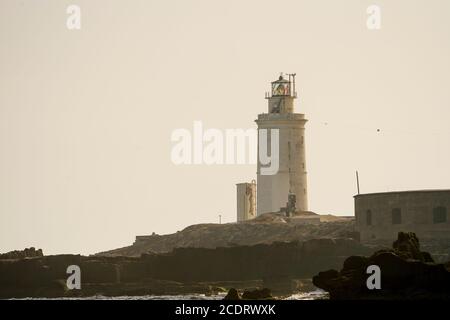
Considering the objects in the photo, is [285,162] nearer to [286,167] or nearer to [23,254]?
[286,167]

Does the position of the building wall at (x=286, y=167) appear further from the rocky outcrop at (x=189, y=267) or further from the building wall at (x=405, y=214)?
the rocky outcrop at (x=189, y=267)

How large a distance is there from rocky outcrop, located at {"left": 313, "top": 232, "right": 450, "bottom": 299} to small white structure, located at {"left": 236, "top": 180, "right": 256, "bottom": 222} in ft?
159

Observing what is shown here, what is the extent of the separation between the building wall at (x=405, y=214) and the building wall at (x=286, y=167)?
1636 cm

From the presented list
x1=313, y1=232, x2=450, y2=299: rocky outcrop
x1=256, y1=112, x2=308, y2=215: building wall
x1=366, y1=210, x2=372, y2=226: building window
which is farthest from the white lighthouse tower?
x1=313, y1=232, x2=450, y2=299: rocky outcrop

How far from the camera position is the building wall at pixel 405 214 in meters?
92.6

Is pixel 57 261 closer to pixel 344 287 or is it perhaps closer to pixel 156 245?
pixel 156 245

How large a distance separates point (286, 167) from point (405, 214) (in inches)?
775

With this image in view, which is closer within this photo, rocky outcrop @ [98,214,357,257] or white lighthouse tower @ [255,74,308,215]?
rocky outcrop @ [98,214,357,257]

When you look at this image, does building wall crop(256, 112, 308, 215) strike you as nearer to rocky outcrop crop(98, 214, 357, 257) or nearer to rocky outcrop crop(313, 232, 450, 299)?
rocky outcrop crop(98, 214, 357, 257)

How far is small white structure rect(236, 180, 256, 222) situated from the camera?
381ft

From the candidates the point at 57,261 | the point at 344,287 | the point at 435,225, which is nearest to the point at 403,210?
the point at 435,225

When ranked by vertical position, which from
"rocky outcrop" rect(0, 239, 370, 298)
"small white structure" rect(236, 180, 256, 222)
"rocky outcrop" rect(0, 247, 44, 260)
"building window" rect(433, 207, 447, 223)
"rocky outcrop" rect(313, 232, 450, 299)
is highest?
"small white structure" rect(236, 180, 256, 222)
